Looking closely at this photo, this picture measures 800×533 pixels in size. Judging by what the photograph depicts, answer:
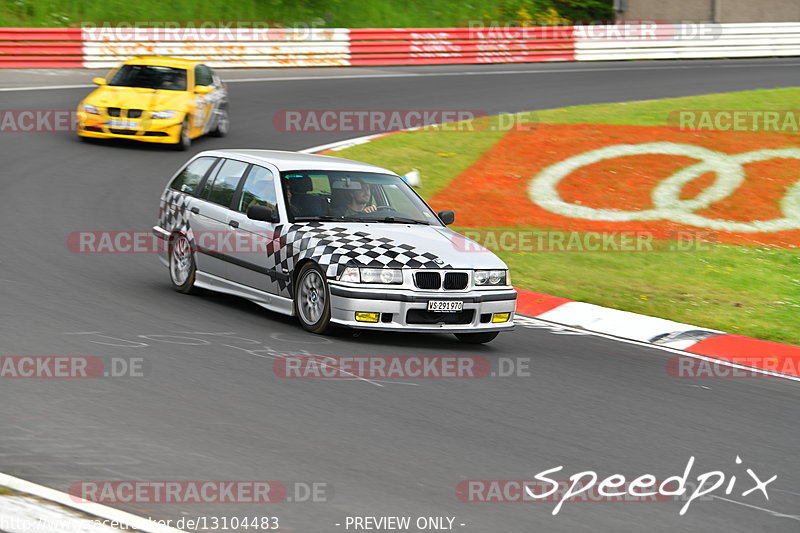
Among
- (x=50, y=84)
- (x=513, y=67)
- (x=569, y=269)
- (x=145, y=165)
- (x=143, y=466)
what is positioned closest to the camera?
(x=143, y=466)

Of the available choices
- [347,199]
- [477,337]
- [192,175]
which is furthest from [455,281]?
[192,175]

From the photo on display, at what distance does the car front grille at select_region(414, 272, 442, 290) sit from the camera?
9.29 metres

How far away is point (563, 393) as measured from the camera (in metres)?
8.27

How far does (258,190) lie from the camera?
10516 millimetres

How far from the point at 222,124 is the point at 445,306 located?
43.4ft

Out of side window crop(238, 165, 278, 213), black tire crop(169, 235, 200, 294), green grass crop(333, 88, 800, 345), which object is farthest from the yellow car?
side window crop(238, 165, 278, 213)

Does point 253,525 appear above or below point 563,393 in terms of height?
above

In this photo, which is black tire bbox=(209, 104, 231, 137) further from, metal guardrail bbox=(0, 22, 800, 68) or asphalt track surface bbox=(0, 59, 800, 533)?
asphalt track surface bbox=(0, 59, 800, 533)

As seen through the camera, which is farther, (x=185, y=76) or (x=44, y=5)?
(x=44, y=5)

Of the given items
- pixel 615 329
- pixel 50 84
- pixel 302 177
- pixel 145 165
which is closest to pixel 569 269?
pixel 615 329

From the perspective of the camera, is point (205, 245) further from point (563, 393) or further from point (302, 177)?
point (563, 393)

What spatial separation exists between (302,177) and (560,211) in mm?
7041

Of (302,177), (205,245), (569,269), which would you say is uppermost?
(302,177)

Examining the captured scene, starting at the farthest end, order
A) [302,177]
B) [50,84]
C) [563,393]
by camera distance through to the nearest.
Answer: [50,84], [302,177], [563,393]
